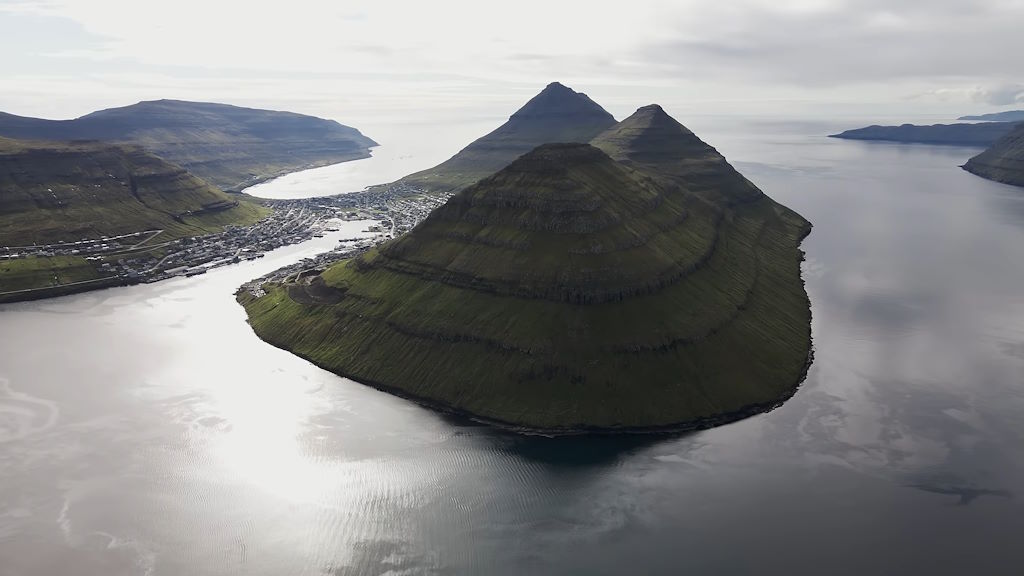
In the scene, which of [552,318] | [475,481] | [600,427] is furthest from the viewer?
[552,318]

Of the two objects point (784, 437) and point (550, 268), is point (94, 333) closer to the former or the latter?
point (550, 268)

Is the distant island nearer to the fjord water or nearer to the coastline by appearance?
the coastline

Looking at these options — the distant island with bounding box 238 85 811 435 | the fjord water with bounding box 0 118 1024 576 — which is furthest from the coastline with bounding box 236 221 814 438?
the fjord water with bounding box 0 118 1024 576

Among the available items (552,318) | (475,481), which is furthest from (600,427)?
(552,318)

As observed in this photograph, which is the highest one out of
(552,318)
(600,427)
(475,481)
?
(552,318)

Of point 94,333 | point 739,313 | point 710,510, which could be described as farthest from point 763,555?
point 94,333

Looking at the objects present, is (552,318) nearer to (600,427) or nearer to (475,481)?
(600,427)

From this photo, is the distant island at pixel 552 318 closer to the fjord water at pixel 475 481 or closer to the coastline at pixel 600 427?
the coastline at pixel 600 427
